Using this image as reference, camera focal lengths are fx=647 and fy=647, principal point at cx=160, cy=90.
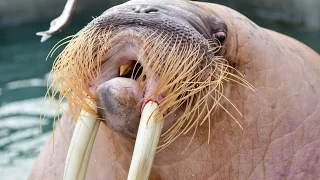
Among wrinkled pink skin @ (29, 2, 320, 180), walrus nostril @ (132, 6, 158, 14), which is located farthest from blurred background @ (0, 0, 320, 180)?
walrus nostril @ (132, 6, 158, 14)

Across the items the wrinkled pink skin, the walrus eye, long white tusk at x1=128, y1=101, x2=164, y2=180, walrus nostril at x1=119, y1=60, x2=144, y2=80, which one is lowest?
the wrinkled pink skin

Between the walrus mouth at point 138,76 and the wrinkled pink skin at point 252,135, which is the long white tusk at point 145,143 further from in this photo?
the wrinkled pink skin at point 252,135

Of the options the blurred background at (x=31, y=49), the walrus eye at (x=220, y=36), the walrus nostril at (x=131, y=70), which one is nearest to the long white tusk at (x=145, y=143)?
the walrus nostril at (x=131, y=70)

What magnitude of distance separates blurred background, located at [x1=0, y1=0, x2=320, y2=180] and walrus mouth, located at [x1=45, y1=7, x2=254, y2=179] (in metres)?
3.05

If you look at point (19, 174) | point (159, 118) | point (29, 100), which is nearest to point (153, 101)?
point (159, 118)

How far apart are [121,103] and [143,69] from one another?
0.14 meters

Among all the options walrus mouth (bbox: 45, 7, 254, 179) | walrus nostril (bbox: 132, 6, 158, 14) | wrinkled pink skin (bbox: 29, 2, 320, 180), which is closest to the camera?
walrus mouth (bbox: 45, 7, 254, 179)

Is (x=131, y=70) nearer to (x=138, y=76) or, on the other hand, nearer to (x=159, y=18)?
(x=138, y=76)

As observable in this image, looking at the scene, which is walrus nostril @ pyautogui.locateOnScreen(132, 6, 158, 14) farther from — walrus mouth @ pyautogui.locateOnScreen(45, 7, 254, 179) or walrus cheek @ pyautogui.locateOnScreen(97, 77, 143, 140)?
walrus cheek @ pyautogui.locateOnScreen(97, 77, 143, 140)

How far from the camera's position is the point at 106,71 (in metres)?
2.37

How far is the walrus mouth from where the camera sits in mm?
2283

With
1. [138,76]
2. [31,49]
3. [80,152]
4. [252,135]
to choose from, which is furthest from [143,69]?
[31,49]

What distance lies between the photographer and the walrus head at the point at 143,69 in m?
2.29

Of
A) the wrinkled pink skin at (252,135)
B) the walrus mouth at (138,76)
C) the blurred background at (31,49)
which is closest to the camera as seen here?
the walrus mouth at (138,76)
